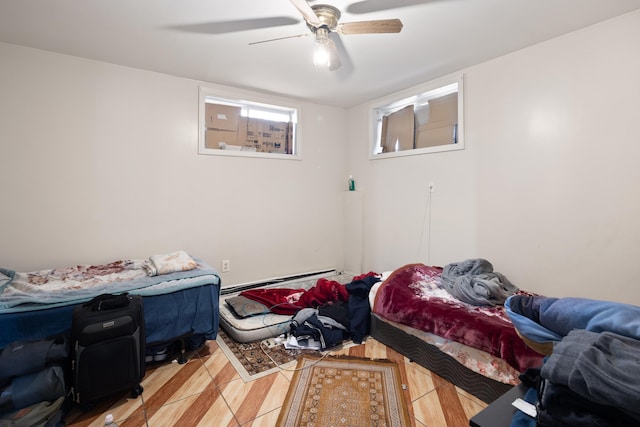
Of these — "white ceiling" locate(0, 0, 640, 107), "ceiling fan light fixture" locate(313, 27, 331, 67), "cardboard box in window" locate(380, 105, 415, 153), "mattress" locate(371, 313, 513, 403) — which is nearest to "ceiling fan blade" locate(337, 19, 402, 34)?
"ceiling fan light fixture" locate(313, 27, 331, 67)

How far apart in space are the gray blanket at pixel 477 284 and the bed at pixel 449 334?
50 millimetres

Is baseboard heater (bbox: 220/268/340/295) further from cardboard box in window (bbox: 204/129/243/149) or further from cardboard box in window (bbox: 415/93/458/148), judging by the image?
cardboard box in window (bbox: 415/93/458/148)

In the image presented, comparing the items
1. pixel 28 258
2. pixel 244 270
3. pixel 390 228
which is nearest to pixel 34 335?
pixel 28 258

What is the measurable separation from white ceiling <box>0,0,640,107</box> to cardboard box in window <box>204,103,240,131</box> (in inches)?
12.8

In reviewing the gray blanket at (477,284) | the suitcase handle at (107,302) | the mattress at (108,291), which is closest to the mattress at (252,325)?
the mattress at (108,291)

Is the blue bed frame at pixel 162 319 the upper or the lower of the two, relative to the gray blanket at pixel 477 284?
Result: lower

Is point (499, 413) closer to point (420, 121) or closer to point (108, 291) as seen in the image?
point (108, 291)

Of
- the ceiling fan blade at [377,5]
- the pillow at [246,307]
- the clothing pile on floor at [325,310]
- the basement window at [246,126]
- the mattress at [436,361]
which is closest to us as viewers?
the mattress at [436,361]

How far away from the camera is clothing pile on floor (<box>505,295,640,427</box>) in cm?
59

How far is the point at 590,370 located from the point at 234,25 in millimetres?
2524

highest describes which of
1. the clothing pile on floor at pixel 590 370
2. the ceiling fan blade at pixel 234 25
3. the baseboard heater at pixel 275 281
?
the ceiling fan blade at pixel 234 25

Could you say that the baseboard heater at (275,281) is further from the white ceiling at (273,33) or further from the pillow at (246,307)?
the white ceiling at (273,33)

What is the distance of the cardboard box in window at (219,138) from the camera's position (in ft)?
10.7

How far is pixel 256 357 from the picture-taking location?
2.18 m
